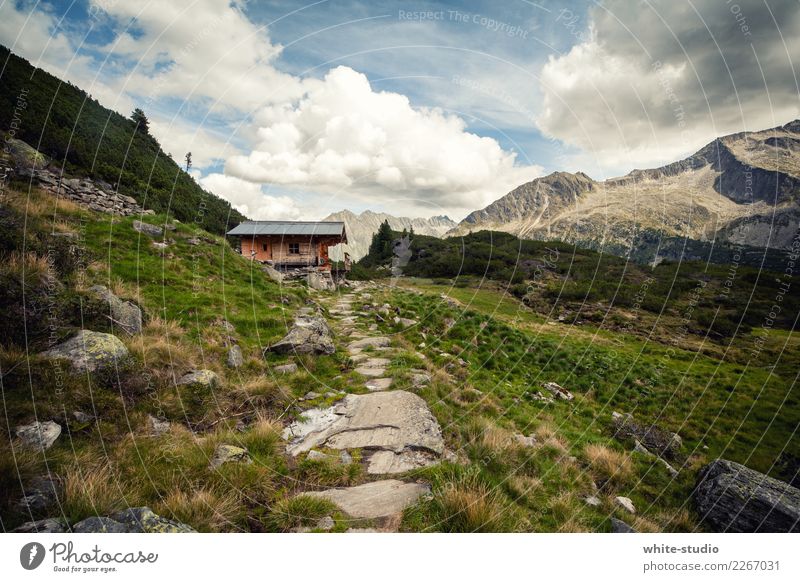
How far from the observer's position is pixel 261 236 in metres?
32.6

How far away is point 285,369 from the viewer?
787 cm

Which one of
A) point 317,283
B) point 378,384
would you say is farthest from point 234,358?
point 317,283

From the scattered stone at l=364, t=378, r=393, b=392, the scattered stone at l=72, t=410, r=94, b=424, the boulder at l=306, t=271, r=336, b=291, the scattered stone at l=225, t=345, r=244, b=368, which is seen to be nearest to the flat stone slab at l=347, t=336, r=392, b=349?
the scattered stone at l=364, t=378, r=393, b=392

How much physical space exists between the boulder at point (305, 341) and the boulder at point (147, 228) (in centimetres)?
950

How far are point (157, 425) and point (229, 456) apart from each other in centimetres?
150

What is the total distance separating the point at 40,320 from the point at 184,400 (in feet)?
8.80

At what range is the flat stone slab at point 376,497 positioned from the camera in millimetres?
3662

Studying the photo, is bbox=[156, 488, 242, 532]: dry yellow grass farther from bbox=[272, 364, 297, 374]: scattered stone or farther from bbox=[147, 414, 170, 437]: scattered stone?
bbox=[272, 364, 297, 374]: scattered stone

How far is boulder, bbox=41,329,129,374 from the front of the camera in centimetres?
480

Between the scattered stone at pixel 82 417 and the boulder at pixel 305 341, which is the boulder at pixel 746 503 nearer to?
the boulder at pixel 305 341

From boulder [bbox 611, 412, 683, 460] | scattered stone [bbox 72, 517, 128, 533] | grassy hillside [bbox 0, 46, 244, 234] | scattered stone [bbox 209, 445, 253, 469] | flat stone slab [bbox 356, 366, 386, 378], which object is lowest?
boulder [bbox 611, 412, 683, 460]

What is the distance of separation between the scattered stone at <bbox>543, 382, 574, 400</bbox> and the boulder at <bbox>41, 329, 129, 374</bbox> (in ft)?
38.6
